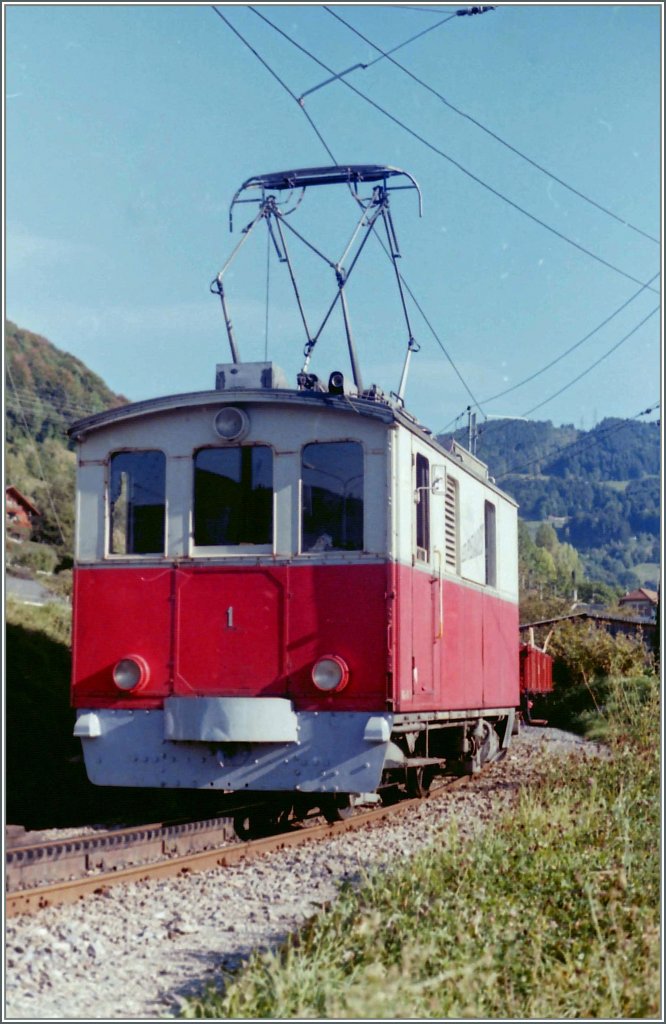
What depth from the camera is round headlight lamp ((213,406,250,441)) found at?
9.15 m

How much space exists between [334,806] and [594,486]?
117208 millimetres

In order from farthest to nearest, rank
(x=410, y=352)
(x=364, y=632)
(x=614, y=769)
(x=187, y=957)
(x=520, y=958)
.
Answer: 1. (x=410, y=352)
2. (x=614, y=769)
3. (x=364, y=632)
4. (x=187, y=957)
5. (x=520, y=958)

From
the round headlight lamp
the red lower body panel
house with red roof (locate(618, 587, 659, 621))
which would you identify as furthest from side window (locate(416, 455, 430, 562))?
house with red roof (locate(618, 587, 659, 621))

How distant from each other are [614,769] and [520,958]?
208 inches

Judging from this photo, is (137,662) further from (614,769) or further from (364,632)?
(614,769)

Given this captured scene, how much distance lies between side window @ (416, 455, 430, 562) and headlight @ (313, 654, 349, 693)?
4.12ft

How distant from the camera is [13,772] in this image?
10.5 m

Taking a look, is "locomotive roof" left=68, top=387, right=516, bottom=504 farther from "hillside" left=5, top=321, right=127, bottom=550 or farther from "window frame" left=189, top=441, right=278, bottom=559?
"hillside" left=5, top=321, right=127, bottom=550

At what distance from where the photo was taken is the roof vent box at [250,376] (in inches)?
372

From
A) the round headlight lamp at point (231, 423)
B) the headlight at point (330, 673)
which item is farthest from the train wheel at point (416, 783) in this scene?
the round headlight lamp at point (231, 423)

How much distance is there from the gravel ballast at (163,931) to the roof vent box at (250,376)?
3641 millimetres

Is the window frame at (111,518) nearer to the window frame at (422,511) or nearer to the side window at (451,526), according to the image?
the window frame at (422,511)

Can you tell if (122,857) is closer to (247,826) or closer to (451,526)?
(247,826)

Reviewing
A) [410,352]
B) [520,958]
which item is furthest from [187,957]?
[410,352]
